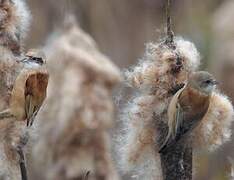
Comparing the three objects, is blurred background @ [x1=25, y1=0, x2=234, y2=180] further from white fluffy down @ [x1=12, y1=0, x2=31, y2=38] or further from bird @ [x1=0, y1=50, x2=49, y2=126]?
bird @ [x1=0, y1=50, x2=49, y2=126]

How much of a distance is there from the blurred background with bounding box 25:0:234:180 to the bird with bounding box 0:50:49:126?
236 cm

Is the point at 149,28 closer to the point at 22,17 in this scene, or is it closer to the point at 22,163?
the point at 22,17

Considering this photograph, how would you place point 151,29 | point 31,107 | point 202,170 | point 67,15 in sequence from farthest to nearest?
point 151,29 < point 202,170 < point 31,107 < point 67,15

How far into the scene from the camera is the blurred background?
14.0ft

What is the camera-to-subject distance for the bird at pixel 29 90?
1514 mm

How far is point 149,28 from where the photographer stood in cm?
562

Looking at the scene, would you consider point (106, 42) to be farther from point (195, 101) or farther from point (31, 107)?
point (31, 107)

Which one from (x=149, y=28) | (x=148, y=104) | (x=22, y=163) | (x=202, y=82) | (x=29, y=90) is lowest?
(x=22, y=163)

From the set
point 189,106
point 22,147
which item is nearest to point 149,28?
point 189,106

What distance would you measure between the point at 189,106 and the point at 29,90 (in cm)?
56

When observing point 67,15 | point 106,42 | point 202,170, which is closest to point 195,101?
point 67,15

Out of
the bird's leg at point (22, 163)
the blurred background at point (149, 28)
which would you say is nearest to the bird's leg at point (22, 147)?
the bird's leg at point (22, 163)

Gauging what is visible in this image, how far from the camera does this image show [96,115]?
978 millimetres

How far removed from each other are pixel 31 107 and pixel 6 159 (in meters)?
0.19
